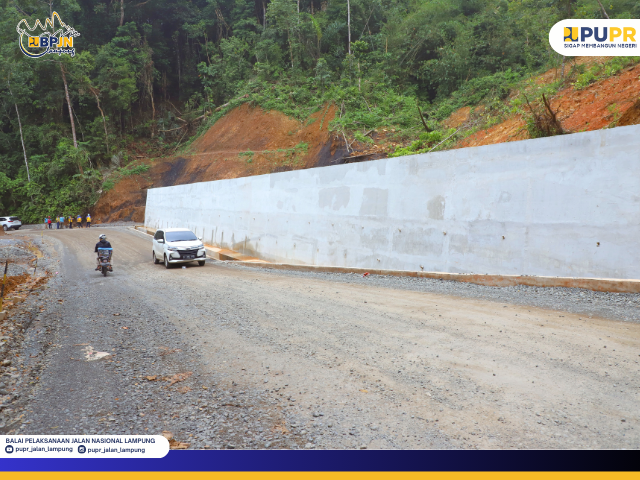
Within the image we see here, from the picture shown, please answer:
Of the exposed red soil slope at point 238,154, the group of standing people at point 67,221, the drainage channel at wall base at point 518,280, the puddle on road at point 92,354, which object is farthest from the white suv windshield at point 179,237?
the group of standing people at point 67,221

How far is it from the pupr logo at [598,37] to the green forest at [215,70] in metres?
14.1

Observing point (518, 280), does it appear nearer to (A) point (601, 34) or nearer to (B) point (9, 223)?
(A) point (601, 34)

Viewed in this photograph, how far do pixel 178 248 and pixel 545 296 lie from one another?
13686mm

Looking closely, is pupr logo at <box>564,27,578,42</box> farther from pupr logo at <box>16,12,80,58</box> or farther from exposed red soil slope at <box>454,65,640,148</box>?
pupr logo at <box>16,12,80,58</box>

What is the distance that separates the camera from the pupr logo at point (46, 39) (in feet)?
153

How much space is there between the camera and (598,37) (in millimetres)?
10938

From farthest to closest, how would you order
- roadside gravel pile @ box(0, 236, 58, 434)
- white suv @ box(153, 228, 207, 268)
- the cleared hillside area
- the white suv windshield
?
the white suv windshield
white suv @ box(153, 228, 207, 268)
the cleared hillside area
roadside gravel pile @ box(0, 236, 58, 434)

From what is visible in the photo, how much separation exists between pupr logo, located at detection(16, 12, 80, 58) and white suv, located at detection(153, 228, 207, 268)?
4087 cm

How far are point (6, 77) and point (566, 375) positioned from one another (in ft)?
204

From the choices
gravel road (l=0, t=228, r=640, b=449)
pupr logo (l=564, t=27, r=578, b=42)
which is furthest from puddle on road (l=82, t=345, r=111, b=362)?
pupr logo (l=564, t=27, r=578, b=42)

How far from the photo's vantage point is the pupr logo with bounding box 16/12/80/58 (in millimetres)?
46781

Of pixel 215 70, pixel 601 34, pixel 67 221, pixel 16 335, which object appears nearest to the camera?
pixel 16 335

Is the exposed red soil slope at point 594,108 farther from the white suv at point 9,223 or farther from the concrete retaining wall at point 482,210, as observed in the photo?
the white suv at point 9,223

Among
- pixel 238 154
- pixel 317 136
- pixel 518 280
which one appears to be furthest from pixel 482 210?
pixel 238 154
